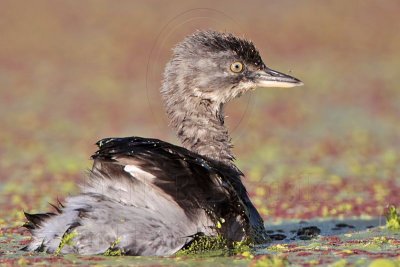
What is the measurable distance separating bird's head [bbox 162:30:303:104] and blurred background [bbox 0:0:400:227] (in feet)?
4.59

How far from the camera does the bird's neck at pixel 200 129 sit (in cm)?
934

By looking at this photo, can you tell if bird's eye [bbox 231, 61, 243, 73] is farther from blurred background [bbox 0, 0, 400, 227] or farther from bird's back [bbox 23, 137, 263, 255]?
bird's back [bbox 23, 137, 263, 255]

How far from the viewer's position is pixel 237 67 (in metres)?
9.92

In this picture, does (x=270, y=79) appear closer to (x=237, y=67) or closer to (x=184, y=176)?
(x=237, y=67)

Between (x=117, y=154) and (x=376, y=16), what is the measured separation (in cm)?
1953

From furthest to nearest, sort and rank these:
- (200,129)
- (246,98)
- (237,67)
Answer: (246,98), (237,67), (200,129)

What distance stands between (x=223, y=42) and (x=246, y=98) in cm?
1107

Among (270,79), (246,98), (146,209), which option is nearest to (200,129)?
(270,79)

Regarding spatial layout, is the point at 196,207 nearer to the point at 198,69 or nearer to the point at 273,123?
the point at 198,69

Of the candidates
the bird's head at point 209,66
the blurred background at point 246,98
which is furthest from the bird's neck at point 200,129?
the blurred background at point 246,98

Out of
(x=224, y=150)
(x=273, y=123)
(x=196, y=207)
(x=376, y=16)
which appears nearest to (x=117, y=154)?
(x=196, y=207)

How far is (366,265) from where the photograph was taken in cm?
742

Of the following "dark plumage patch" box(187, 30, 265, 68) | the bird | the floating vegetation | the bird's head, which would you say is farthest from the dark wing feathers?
the floating vegetation

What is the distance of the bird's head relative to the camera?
9617 millimetres
